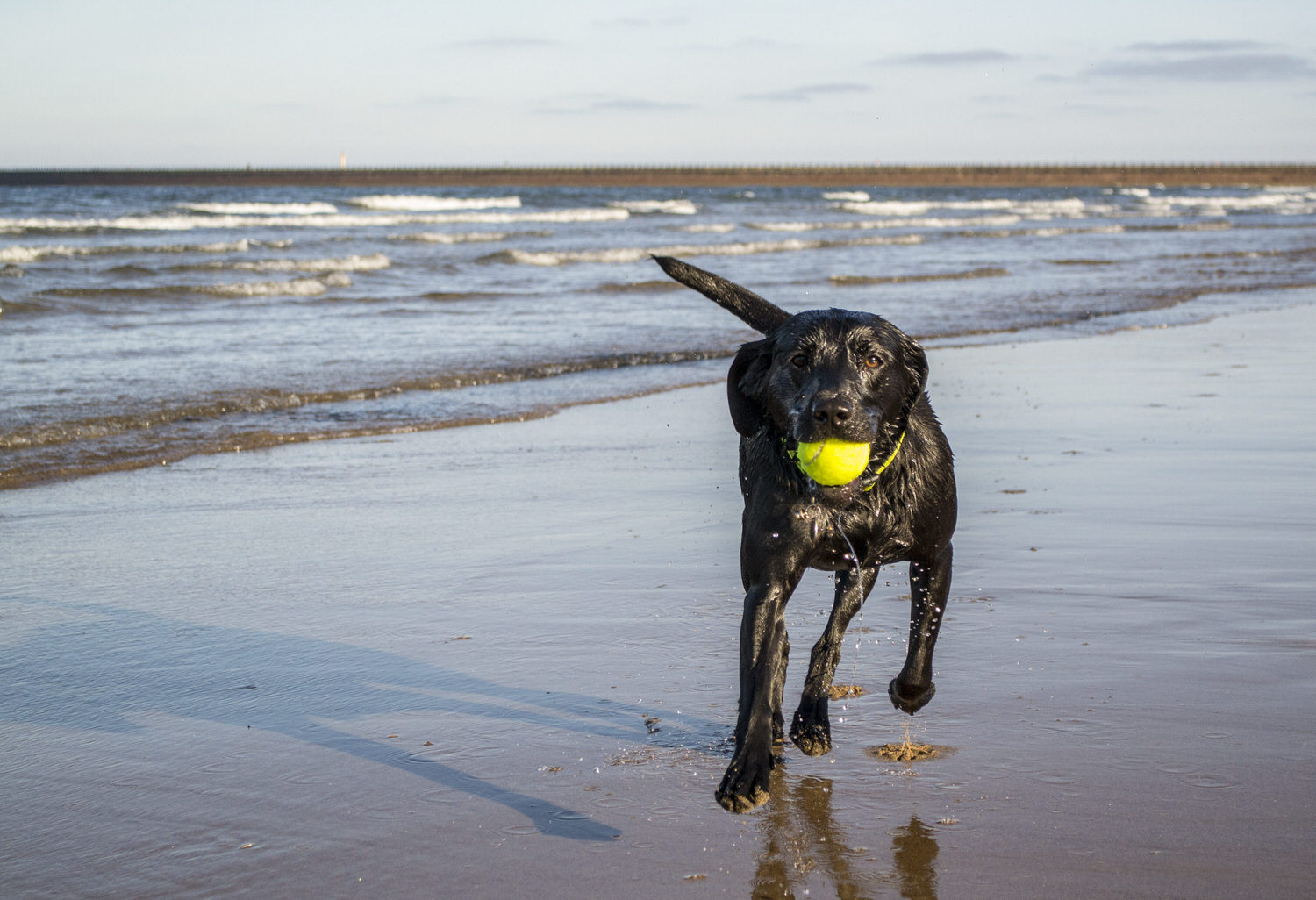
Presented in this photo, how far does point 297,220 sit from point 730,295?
1433 inches

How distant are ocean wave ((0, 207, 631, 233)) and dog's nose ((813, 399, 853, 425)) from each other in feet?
94.4

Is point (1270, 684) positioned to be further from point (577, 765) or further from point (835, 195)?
point (835, 195)

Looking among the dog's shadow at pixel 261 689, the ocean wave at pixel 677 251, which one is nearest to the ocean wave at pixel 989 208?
the ocean wave at pixel 677 251

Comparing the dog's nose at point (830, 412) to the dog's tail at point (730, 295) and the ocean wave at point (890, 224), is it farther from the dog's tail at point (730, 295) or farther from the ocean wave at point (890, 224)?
the ocean wave at point (890, 224)

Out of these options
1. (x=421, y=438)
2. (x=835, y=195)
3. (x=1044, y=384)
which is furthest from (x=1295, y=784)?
(x=835, y=195)

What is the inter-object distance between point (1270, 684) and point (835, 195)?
217ft

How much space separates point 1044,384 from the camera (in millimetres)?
9391

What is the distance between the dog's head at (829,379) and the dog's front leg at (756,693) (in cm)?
40

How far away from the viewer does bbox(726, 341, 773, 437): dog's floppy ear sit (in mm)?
3285

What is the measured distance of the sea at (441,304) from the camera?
8852 millimetres

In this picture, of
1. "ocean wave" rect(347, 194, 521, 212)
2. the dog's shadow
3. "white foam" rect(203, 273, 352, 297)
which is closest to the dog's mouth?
the dog's shadow

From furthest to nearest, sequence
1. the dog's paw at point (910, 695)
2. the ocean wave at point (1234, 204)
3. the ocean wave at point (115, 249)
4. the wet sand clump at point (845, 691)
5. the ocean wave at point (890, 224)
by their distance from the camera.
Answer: the ocean wave at point (1234, 204), the ocean wave at point (890, 224), the ocean wave at point (115, 249), the wet sand clump at point (845, 691), the dog's paw at point (910, 695)

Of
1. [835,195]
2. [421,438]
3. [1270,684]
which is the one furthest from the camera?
[835,195]

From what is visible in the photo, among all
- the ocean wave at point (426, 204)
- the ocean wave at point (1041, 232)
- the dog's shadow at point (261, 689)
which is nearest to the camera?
the dog's shadow at point (261, 689)
